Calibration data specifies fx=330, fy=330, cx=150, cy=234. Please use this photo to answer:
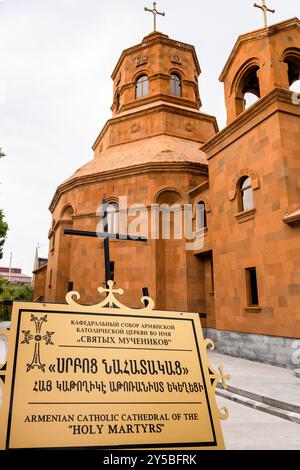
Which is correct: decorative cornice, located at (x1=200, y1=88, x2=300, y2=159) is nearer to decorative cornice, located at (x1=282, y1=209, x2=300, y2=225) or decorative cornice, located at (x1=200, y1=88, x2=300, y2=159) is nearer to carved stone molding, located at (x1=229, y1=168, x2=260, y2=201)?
carved stone molding, located at (x1=229, y1=168, x2=260, y2=201)

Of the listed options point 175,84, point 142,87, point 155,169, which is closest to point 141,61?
point 142,87

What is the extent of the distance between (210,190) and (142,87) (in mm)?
12192

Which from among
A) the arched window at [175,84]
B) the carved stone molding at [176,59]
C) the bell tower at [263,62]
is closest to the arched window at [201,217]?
the bell tower at [263,62]

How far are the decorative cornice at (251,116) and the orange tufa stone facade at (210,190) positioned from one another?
0.04 meters

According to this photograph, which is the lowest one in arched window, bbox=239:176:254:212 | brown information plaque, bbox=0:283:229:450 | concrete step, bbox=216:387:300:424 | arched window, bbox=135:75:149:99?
concrete step, bbox=216:387:300:424

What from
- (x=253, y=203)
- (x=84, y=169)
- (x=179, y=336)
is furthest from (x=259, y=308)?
(x=84, y=169)

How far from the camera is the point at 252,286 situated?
12023 mm

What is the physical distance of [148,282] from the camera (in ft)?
52.3

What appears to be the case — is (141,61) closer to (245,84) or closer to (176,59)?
(176,59)

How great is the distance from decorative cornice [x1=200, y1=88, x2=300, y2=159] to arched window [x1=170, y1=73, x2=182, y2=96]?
9.95 metres

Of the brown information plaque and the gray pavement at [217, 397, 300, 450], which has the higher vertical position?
the brown information plaque

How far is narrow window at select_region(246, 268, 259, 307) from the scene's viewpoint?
11875 millimetres

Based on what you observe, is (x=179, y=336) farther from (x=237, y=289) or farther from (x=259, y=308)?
(x=237, y=289)

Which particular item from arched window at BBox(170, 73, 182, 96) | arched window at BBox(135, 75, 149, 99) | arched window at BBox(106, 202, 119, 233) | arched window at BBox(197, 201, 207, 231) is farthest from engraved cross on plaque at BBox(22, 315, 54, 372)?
arched window at BBox(170, 73, 182, 96)
